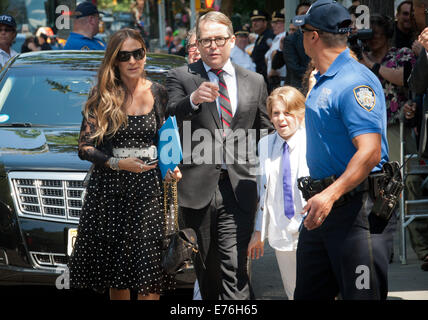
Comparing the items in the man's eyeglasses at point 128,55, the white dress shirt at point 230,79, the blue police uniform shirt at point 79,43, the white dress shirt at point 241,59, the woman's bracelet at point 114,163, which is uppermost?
the man's eyeglasses at point 128,55

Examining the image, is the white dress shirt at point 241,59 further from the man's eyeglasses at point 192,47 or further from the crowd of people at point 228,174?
the crowd of people at point 228,174

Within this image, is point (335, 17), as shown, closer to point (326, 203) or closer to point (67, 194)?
point (326, 203)

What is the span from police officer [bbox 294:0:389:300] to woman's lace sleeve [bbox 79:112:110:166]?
55.8 inches

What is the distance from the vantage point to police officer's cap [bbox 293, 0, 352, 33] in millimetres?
3857

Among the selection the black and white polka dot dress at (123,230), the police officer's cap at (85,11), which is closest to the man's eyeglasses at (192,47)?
the black and white polka dot dress at (123,230)

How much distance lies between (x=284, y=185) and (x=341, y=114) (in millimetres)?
1539

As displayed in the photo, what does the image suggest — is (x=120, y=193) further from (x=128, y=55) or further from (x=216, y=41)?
(x=216, y=41)

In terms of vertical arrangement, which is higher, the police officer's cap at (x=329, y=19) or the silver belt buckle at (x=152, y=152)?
the police officer's cap at (x=329, y=19)

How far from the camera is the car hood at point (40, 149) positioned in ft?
19.3

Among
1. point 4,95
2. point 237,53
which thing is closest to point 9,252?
point 4,95

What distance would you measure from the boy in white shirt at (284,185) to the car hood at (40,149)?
146 cm

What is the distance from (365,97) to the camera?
3701mm

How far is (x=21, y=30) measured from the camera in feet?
84.5
